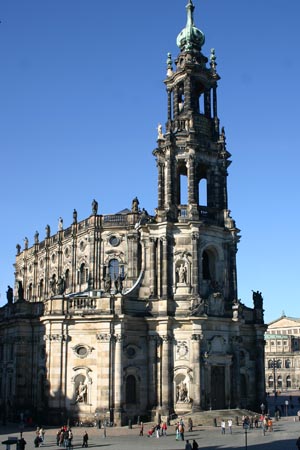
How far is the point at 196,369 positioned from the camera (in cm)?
4756

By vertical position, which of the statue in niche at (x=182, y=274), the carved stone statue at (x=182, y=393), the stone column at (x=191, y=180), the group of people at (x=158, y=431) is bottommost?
the group of people at (x=158, y=431)

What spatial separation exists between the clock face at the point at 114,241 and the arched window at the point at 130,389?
17.8 meters

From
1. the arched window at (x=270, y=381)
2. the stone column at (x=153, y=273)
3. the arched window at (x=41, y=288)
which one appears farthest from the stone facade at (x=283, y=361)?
the stone column at (x=153, y=273)

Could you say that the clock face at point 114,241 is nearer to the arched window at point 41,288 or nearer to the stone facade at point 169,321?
the stone facade at point 169,321

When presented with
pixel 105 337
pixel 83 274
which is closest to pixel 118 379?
pixel 105 337

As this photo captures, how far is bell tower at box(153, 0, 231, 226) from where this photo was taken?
51969 mm

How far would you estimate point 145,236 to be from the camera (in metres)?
51.5

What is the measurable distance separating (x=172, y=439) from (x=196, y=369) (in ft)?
29.1

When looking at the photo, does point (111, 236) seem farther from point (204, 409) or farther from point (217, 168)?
point (204, 409)

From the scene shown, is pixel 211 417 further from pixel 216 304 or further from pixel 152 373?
pixel 216 304

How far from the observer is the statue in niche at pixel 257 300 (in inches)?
2281

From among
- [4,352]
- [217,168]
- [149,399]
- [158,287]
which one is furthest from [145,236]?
[4,352]

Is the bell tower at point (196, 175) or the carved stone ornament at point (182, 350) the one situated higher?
the bell tower at point (196, 175)

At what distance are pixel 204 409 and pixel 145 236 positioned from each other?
14.6 metres
